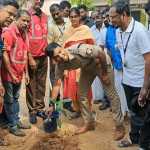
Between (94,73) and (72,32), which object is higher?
(72,32)

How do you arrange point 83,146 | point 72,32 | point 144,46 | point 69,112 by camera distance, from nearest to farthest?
point 144,46 < point 83,146 < point 72,32 < point 69,112

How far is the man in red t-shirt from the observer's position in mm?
7125

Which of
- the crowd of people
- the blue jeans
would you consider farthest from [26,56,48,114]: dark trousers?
the blue jeans

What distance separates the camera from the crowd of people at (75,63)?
6.21 m

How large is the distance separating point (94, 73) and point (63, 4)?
7.80ft

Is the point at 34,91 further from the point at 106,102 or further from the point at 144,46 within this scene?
the point at 144,46

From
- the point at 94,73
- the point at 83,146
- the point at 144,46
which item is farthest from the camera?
the point at 94,73

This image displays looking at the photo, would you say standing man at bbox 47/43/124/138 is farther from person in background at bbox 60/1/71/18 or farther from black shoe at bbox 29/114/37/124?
person in background at bbox 60/1/71/18

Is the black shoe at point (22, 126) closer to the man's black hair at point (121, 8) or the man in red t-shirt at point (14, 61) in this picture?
the man in red t-shirt at point (14, 61)

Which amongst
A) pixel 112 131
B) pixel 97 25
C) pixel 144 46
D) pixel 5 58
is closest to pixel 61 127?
pixel 112 131

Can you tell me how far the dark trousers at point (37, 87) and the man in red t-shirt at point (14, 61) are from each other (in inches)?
31.1

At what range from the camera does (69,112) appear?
8609 mm

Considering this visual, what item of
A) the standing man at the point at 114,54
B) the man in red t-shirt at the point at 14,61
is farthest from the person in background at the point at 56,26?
the man in red t-shirt at the point at 14,61

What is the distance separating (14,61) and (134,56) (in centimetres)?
197
